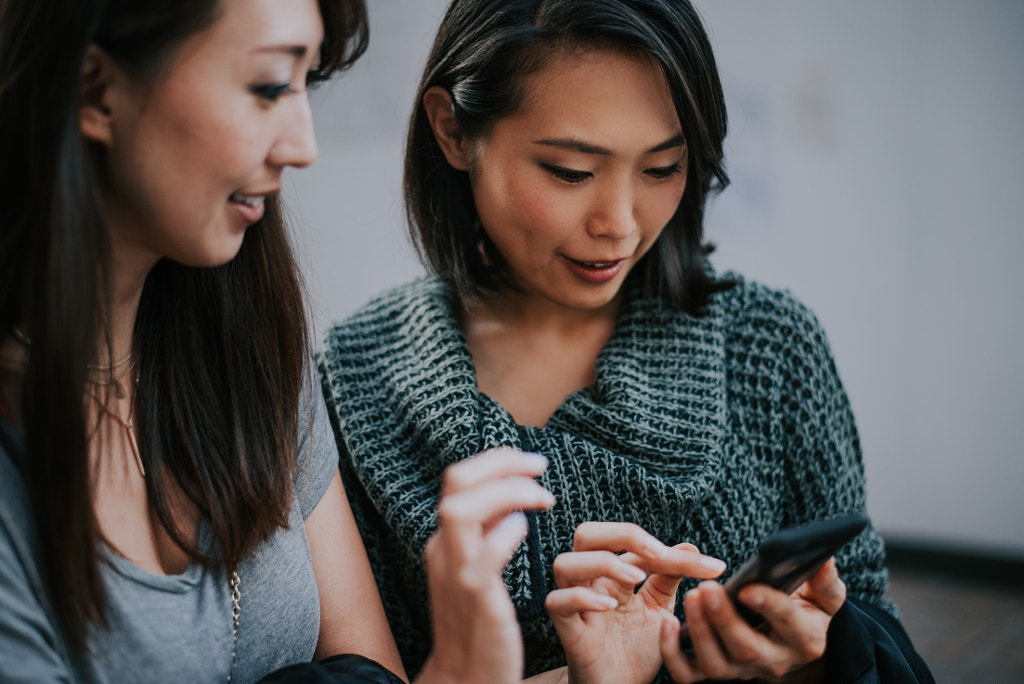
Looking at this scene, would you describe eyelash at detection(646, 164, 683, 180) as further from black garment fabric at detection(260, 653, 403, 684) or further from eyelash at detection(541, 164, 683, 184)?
black garment fabric at detection(260, 653, 403, 684)

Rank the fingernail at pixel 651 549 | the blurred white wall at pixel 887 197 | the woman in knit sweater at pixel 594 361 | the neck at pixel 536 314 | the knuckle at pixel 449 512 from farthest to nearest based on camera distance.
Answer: the blurred white wall at pixel 887 197 → the neck at pixel 536 314 → the woman in knit sweater at pixel 594 361 → the fingernail at pixel 651 549 → the knuckle at pixel 449 512

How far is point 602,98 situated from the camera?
117 cm

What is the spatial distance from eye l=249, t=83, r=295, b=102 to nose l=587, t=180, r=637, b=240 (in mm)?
472

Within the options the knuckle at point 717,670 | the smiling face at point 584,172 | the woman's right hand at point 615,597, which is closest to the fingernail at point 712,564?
the woman's right hand at point 615,597

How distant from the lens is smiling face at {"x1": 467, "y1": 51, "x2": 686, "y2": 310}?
1.17m

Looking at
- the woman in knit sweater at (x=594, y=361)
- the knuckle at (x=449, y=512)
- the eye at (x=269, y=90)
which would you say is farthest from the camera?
the woman in knit sweater at (x=594, y=361)

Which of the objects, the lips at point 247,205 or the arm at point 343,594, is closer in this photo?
the lips at point 247,205

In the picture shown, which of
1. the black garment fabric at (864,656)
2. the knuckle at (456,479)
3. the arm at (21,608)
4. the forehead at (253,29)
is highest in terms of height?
the forehead at (253,29)

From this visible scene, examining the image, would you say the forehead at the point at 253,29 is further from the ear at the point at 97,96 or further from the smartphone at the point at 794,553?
the smartphone at the point at 794,553

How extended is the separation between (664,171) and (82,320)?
30.9 inches

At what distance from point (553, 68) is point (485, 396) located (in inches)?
19.0

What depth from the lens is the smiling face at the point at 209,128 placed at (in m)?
0.86

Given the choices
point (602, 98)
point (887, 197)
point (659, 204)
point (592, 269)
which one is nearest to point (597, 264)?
point (592, 269)

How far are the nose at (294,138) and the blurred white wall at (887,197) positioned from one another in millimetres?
2179
